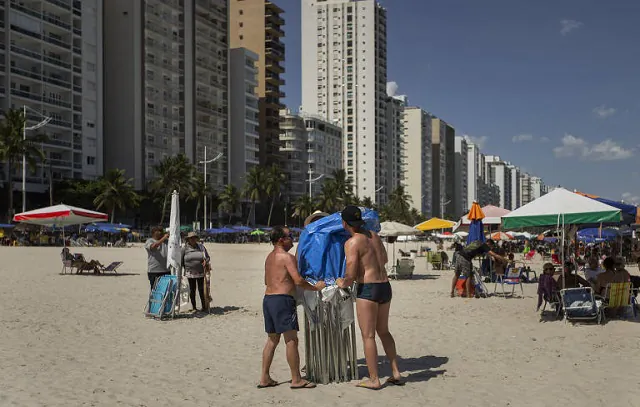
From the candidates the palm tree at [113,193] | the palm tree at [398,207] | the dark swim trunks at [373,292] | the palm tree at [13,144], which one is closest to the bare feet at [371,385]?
the dark swim trunks at [373,292]

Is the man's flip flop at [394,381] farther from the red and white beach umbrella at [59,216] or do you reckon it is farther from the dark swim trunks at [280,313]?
the red and white beach umbrella at [59,216]

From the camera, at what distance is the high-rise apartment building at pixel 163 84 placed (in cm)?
8219

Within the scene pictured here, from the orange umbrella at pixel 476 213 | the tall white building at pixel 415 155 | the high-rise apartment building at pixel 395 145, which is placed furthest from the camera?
the tall white building at pixel 415 155

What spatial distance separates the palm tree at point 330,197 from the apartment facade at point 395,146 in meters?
35.7

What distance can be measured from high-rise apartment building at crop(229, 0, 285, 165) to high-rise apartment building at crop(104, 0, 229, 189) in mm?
15108

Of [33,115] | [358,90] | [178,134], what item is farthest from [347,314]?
[358,90]

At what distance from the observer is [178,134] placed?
292 ft

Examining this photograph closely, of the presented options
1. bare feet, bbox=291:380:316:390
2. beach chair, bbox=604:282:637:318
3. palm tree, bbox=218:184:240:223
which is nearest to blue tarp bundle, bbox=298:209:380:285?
bare feet, bbox=291:380:316:390

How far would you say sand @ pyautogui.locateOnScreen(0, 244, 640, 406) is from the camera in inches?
263

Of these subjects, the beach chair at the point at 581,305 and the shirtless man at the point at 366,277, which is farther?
the beach chair at the point at 581,305

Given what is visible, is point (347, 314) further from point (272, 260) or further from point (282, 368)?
point (282, 368)

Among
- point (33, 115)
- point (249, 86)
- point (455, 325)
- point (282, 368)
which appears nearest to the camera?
point (282, 368)

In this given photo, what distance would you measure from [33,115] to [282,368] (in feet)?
221

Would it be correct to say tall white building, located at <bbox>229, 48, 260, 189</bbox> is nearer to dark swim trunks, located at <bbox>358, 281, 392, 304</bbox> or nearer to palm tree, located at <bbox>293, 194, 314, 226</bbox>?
palm tree, located at <bbox>293, 194, 314, 226</bbox>
